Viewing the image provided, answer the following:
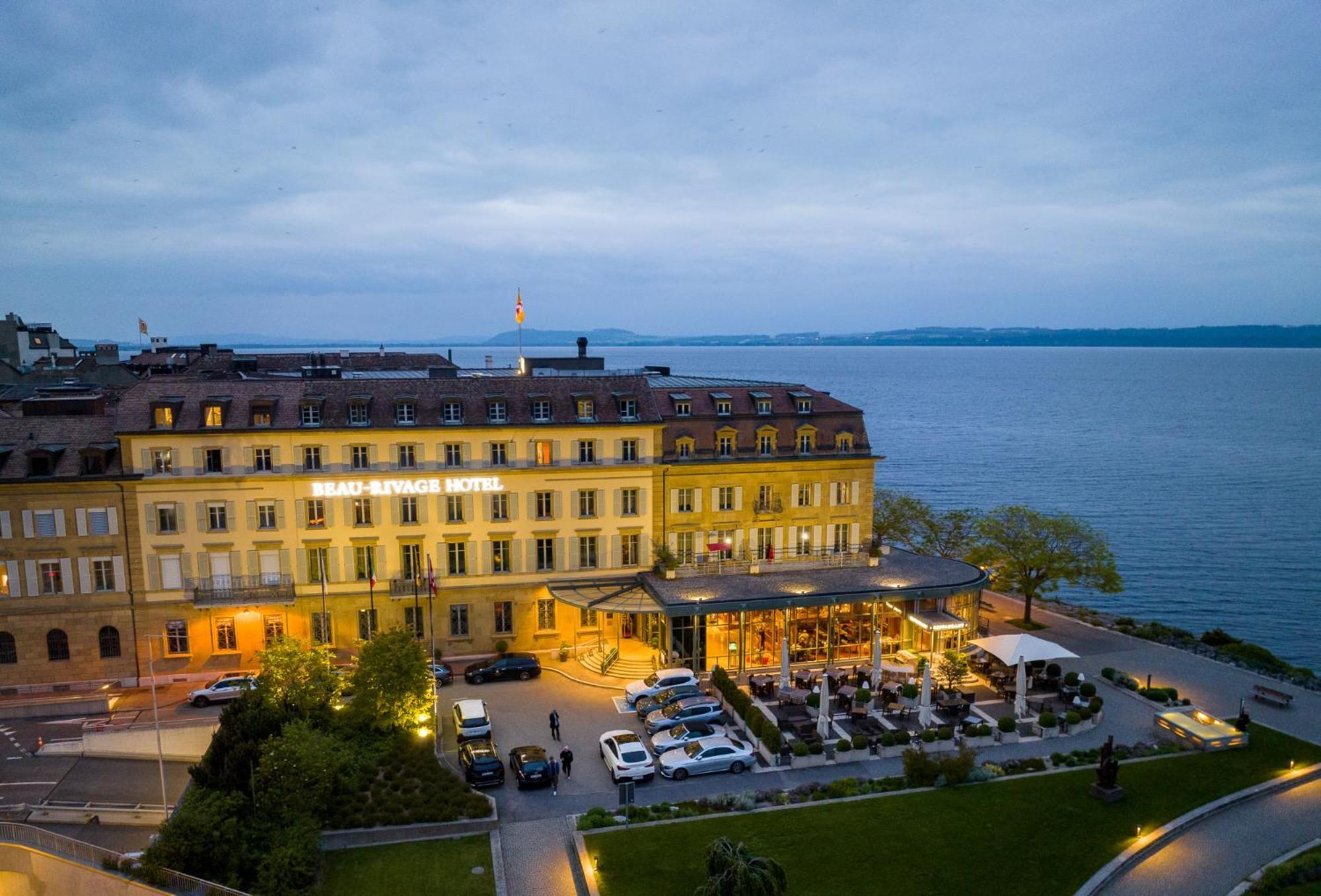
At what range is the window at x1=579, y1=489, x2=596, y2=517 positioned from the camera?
4984cm

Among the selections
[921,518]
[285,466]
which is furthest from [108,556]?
[921,518]

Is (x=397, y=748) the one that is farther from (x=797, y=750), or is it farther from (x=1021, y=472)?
(x=1021, y=472)

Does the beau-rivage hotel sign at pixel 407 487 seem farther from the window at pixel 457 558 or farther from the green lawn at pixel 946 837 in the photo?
the green lawn at pixel 946 837

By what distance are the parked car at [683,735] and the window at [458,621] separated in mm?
15824

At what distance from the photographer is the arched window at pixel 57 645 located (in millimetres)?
44312

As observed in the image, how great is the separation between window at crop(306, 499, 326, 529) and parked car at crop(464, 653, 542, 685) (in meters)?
11.4

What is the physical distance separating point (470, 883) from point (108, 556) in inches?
1187

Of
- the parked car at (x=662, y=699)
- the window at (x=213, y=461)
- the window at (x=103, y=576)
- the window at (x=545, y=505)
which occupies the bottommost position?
the parked car at (x=662, y=699)

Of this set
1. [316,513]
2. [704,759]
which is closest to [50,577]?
[316,513]

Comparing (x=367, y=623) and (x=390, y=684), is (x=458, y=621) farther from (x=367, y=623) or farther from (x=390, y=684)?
(x=390, y=684)

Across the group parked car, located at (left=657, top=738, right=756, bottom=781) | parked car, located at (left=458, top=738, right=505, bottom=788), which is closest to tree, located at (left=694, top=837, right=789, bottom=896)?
parked car, located at (left=657, top=738, right=756, bottom=781)

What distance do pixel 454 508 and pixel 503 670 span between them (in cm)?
955

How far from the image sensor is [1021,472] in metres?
132

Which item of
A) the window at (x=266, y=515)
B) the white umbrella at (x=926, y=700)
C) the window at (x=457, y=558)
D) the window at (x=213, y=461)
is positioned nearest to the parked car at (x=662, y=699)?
the white umbrella at (x=926, y=700)
